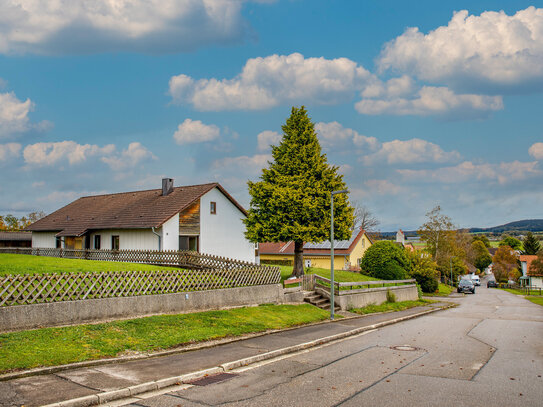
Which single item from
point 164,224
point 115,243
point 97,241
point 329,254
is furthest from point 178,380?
point 329,254

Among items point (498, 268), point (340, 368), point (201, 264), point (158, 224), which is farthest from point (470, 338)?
point (498, 268)

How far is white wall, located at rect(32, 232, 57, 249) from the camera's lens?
45.6 metres

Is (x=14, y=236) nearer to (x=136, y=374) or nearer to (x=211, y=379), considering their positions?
(x=136, y=374)

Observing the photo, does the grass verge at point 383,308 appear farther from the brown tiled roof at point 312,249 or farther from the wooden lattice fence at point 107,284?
the brown tiled roof at point 312,249

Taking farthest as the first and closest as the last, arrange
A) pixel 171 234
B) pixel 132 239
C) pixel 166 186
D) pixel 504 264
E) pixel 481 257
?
pixel 481 257 < pixel 504 264 < pixel 166 186 < pixel 132 239 < pixel 171 234

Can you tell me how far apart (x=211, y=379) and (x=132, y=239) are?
29091mm

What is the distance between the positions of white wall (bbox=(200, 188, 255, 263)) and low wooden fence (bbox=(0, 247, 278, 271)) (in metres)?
6.80

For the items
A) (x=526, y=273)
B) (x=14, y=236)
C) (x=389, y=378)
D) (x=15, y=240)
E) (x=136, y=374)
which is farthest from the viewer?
(x=526, y=273)

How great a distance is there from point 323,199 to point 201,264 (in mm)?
9002

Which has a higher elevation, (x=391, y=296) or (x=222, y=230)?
(x=222, y=230)

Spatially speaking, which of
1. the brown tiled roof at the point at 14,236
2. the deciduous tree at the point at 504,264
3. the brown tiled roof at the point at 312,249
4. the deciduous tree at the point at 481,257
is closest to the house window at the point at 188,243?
the brown tiled roof at the point at 312,249

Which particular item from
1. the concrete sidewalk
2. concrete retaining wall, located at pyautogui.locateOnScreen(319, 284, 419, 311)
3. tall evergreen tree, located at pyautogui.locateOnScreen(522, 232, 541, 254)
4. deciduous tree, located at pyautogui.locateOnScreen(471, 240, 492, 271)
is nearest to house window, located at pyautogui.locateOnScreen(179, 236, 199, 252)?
concrete retaining wall, located at pyautogui.locateOnScreen(319, 284, 419, 311)

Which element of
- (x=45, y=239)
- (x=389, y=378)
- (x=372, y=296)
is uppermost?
(x=45, y=239)

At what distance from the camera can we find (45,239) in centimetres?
4691
